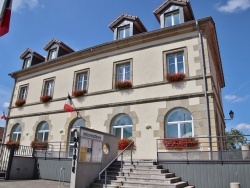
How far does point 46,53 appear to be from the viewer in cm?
1712

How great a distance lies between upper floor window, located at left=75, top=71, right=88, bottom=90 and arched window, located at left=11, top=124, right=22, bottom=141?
5.67 metres

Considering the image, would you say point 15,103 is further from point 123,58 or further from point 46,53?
point 123,58

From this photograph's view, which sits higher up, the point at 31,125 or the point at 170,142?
the point at 31,125

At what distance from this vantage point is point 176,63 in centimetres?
1152

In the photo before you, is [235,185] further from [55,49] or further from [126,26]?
[55,49]

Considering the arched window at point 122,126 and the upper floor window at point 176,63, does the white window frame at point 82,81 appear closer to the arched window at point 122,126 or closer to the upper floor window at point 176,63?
the arched window at point 122,126

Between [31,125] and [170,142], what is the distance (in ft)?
32.7

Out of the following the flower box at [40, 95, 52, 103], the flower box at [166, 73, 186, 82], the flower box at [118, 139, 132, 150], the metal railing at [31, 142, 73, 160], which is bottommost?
the metal railing at [31, 142, 73, 160]

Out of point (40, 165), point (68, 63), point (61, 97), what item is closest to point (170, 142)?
point (40, 165)

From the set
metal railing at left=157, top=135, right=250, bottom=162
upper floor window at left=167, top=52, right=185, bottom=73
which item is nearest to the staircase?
metal railing at left=157, top=135, right=250, bottom=162

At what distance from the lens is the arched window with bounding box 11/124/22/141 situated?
16248 millimetres

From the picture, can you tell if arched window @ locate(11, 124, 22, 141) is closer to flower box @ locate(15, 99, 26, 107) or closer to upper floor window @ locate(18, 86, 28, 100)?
flower box @ locate(15, 99, 26, 107)

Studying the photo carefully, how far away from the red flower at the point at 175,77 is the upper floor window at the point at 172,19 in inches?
123

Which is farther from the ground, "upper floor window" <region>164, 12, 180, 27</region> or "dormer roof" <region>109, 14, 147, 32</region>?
"dormer roof" <region>109, 14, 147, 32</region>
